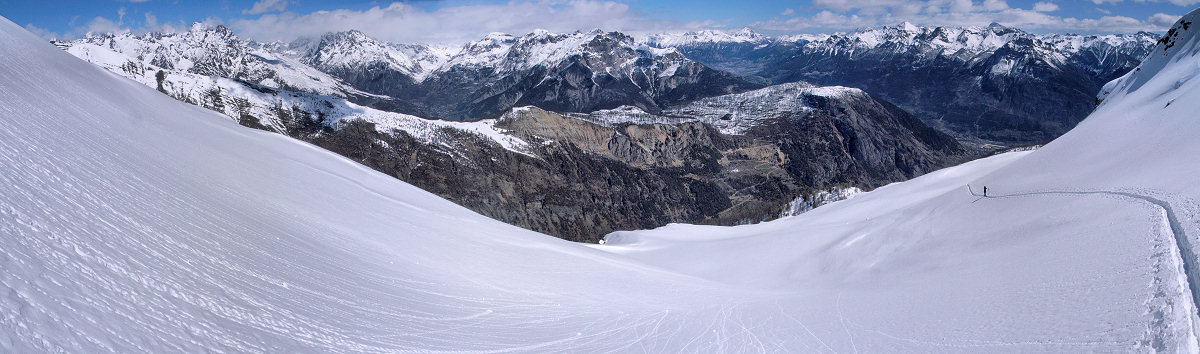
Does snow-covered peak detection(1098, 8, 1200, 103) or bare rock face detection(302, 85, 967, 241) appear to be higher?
snow-covered peak detection(1098, 8, 1200, 103)

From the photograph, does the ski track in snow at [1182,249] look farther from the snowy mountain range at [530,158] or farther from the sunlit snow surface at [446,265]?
the snowy mountain range at [530,158]

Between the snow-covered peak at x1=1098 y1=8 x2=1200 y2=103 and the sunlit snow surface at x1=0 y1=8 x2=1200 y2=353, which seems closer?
the sunlit snow surface at x1=0 y1=8 x2=1200 y2=353

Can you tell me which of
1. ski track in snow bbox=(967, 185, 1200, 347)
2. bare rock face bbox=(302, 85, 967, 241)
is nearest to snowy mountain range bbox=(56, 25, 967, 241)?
bare rock face bbox=(302, 85, 967, 241)

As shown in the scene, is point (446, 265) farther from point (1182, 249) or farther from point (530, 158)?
point (530, 158)

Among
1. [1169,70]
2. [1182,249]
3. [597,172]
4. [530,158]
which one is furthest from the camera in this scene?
[597,172]

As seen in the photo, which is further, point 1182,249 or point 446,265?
point 446,265

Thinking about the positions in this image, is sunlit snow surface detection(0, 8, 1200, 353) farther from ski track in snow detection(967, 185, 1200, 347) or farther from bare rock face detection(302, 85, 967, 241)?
bare rock face detection(302, 85, 967, 241)

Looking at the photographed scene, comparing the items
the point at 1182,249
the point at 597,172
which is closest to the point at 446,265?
the point at 1182,249

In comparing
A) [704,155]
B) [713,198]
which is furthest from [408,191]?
[704,155]
